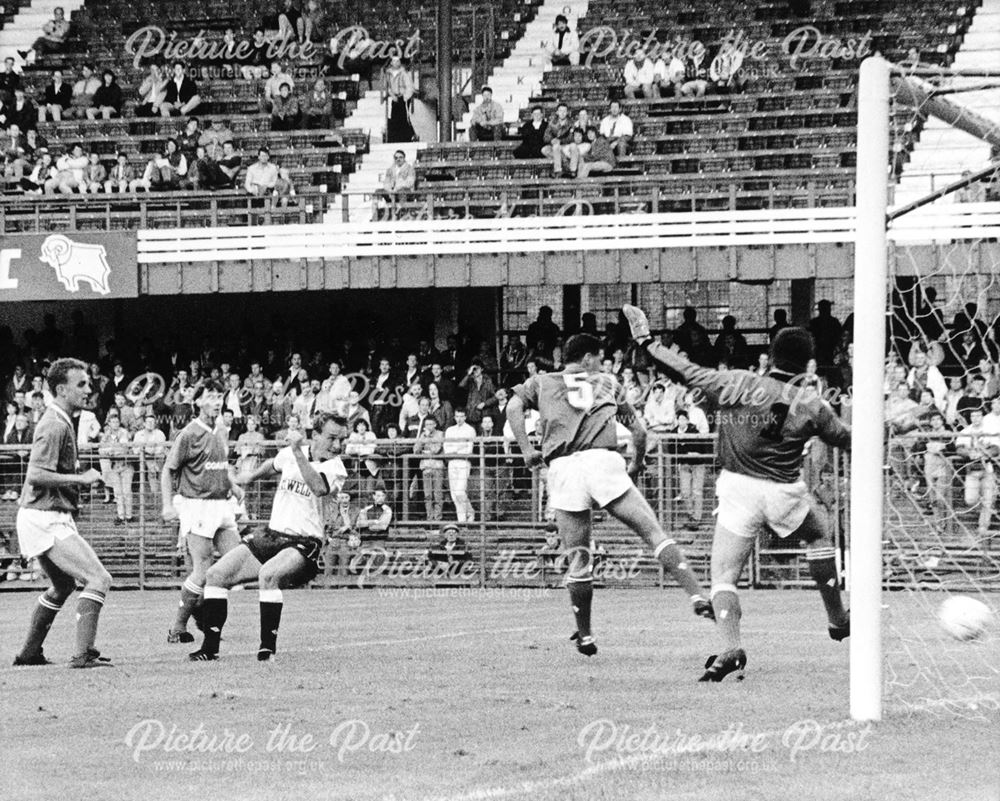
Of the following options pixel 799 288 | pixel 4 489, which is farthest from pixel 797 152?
pixel 4 489

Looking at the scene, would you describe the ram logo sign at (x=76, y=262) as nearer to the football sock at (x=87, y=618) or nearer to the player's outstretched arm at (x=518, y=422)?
the football sock at (x=87, y=618)

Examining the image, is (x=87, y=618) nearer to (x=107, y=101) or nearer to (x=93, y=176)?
(x=93, y=176)

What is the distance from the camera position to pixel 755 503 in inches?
386

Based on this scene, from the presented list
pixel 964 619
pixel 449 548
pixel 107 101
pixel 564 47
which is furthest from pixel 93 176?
pixel 964 619

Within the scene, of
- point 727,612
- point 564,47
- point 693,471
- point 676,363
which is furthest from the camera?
point 564,47

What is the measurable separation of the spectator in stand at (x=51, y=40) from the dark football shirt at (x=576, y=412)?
2498 cm

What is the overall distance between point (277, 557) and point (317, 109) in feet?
63.2

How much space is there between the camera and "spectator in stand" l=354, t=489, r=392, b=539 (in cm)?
2033

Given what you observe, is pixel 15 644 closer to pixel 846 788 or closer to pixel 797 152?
pixel 846 788

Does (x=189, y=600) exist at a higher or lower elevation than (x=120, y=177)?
lower

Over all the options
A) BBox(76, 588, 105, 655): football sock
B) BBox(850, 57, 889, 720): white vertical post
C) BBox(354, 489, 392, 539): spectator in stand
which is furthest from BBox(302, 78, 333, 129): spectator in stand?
BBox(850, 57, 889, 720): white vertical post

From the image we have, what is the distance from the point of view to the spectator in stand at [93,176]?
28.2m

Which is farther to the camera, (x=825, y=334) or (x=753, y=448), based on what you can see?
(x=825, y=334)

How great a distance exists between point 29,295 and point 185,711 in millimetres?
18431
